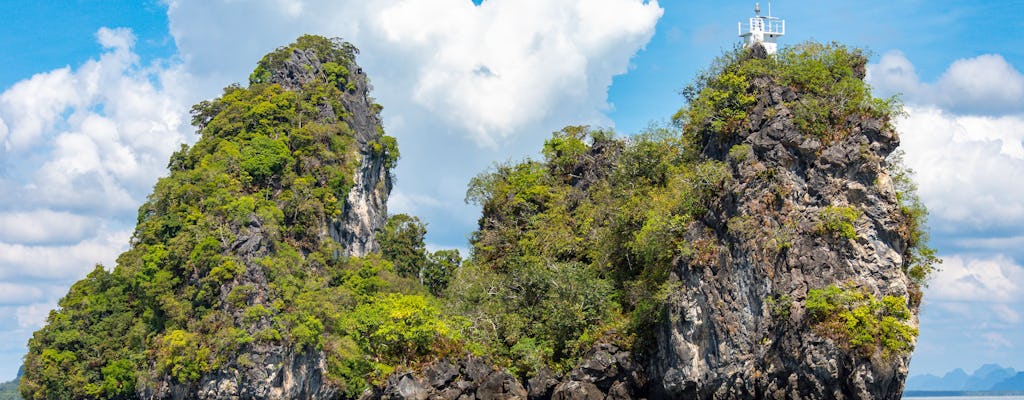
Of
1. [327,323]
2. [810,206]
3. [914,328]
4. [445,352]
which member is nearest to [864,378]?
[914,328]

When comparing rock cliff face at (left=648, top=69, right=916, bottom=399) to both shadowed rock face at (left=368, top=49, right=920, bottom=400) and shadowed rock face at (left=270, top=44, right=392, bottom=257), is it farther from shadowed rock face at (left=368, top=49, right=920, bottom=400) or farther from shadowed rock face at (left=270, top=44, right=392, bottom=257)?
shadowed rock face at (left=270, top=44, right=392, bottom=257)

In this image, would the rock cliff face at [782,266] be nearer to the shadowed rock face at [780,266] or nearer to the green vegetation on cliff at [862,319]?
the shadowed rock face at [780,266]

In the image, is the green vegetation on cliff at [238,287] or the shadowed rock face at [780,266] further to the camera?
the green vegetation on cliff at [238,287]

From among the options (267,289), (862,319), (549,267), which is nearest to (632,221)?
(549,267)

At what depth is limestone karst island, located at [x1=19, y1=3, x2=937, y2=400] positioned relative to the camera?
2938cm

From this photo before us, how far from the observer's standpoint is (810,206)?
3039 cm

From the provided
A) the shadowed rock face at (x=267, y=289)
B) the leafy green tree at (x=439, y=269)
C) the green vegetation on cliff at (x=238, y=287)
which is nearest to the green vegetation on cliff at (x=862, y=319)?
the green vegetation on cliff at (x=238, y=287)

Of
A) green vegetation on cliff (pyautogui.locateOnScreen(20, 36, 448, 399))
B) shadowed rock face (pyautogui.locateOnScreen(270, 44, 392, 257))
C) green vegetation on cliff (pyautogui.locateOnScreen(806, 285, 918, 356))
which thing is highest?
shadowed rock face (pyautogui.locateOnScreen(270, 44, 392, 257))

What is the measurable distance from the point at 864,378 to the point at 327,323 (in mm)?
29069

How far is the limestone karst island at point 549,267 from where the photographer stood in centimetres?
2938

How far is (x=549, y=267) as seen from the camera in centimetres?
4069

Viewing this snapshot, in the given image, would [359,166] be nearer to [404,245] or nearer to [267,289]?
[404,245]

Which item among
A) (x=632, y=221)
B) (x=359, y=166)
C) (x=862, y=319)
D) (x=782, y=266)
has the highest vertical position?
(x=359, y=166)

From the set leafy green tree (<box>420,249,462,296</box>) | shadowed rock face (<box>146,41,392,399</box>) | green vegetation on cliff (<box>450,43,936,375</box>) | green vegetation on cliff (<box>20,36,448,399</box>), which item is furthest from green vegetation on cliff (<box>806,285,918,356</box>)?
leafy green tree (<box>420,249,462,296</box>)
